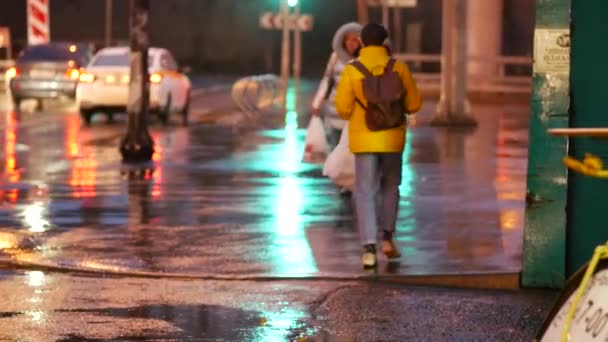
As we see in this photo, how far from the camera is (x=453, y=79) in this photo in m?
27.3

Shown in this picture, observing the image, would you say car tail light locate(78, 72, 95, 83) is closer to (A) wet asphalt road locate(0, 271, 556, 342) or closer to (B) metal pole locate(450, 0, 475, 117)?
(B) metal pole locate(450, 0, 475, 117)

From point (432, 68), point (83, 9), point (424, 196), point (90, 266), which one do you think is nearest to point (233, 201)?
point (424, 196)

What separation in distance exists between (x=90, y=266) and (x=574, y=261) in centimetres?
344

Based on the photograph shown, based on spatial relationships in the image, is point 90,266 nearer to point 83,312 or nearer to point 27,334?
point 83,312

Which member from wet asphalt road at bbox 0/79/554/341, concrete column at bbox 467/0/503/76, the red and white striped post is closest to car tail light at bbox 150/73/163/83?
the red and white striped post

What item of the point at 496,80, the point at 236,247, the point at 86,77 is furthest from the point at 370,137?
the point at 496,80

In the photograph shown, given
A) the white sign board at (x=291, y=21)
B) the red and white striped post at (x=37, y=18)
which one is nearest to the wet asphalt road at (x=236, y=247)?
the red and white striped post at (x=37, y=18)

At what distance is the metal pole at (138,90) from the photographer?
19.0 m

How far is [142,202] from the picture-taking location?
14.9 meters

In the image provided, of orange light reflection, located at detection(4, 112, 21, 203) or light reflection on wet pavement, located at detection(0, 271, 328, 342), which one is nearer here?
light reflection on wet pavement, located at detection(0, 271, 328, 342)

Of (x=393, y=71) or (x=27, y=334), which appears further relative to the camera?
(x=393, y=71)

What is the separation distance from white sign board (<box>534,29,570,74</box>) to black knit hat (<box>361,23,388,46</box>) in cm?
143

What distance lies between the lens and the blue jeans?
10.7 meters

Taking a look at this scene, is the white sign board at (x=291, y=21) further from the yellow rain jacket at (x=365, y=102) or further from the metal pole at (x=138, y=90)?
the yellow rain jacket at (x=365, y=102)
